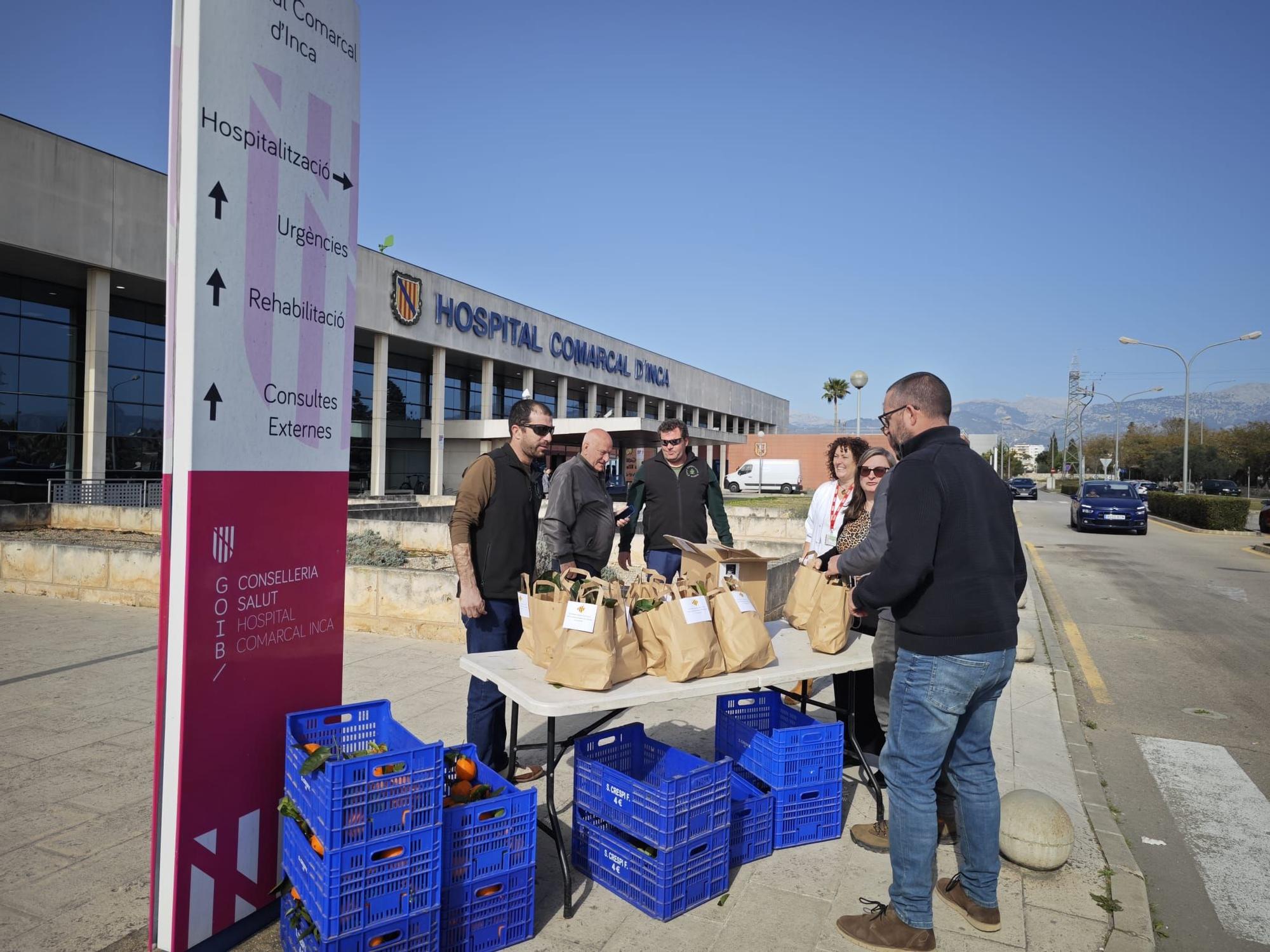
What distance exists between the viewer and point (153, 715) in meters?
6.02

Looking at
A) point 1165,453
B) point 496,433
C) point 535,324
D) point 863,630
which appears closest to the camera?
point 863,630

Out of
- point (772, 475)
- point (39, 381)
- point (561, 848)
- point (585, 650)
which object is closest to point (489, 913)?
point (561, 848)

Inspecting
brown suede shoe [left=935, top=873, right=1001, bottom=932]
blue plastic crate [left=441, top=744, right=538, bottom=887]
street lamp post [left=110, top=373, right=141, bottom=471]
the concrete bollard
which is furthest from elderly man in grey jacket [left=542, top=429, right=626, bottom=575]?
street lamp post [left=110, top=373, right=141, bottom=471]

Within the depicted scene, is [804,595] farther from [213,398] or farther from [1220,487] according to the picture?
[1220,487]

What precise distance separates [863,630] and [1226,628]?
27.2ft

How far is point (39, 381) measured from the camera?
23.6m

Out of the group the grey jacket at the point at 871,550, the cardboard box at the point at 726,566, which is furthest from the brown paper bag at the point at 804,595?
the grey jacket at the point at 871,550

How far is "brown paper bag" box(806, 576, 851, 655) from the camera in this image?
419 cm

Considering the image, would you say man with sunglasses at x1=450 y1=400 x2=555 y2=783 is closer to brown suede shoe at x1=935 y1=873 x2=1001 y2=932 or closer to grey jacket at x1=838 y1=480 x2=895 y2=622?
grey jacket at x1=838 y1=480 x2=895 y2=622

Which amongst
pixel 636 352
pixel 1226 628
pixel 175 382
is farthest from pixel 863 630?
pixel 636 352

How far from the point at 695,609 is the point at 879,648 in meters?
1.28

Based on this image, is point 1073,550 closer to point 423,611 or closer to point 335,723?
point 423,611

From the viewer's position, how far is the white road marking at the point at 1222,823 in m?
3.72

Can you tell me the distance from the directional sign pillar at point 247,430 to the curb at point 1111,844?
11.5ft
